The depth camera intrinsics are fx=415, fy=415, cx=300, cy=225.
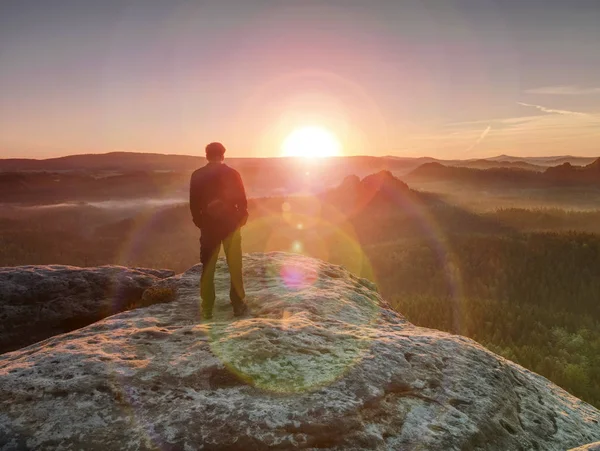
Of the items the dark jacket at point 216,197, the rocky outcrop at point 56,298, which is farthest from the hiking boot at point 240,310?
the rocky outcrop at point 56,298

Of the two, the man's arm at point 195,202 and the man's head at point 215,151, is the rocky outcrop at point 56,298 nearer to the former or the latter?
the man's arm at point 195,202

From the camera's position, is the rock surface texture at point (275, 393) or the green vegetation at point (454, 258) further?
the green vegetation at point (454, 258)

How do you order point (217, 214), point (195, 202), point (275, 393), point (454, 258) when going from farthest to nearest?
1. point (454, 258)
2. point (195, 202)
3. point (217, 214)
4. point (275, 393)

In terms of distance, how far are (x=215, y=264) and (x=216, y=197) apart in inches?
56.2

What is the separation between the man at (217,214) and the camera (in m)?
8.55

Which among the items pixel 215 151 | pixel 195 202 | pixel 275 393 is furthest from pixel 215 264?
pixel 275 393

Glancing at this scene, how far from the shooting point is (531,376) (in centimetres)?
767

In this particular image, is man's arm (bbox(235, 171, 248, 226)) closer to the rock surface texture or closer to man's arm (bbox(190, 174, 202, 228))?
man's arm (bbox(190, 174, 202, 228))

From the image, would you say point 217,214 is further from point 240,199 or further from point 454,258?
point 454,258

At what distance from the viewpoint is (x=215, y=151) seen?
859 cm

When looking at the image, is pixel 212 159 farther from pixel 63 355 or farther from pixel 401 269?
pixel 401 269

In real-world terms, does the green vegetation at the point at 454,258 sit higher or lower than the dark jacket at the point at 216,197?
lower

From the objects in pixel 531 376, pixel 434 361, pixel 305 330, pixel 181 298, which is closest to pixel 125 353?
pixel 305 330

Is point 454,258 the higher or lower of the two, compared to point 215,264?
lower
